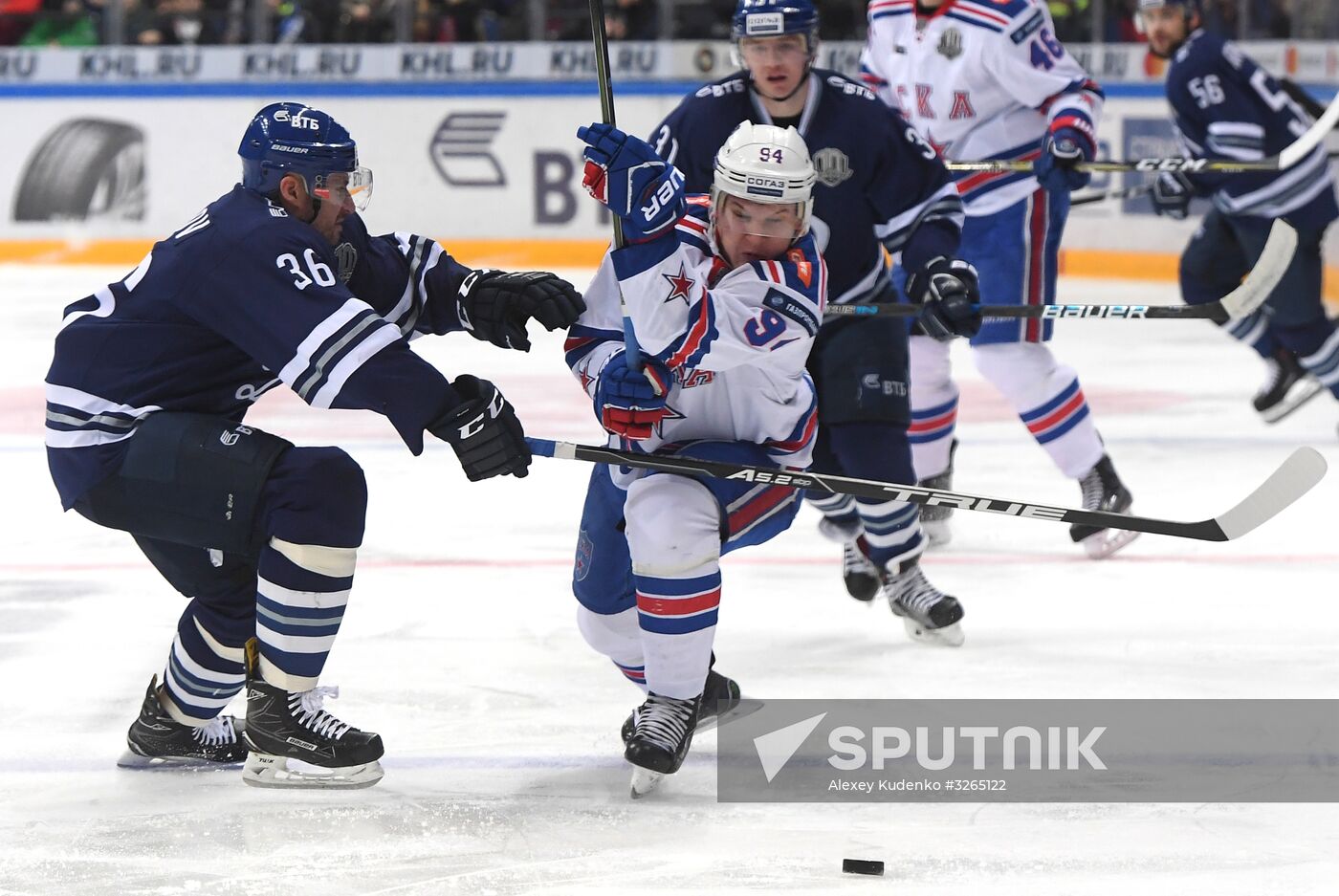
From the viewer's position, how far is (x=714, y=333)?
2523 millimetres

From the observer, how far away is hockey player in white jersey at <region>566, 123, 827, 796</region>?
8.08ft

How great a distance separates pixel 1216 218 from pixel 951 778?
10.5 ft

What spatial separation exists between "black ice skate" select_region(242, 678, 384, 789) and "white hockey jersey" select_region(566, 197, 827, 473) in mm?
506

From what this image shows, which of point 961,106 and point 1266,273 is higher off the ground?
point 961,106

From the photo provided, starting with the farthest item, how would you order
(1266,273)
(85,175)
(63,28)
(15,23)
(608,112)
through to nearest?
(15,23), (63,28), (85,175), (1266,273), (608,112)

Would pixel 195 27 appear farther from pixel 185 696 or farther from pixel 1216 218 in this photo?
pixel 185 696

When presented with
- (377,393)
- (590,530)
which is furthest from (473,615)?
(377,393)

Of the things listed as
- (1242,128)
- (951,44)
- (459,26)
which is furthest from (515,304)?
(459,26)

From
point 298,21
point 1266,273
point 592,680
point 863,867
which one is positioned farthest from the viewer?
point 298,21

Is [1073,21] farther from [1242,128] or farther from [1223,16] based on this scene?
[1242,128]

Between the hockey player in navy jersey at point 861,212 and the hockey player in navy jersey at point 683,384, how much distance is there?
0.57 metres

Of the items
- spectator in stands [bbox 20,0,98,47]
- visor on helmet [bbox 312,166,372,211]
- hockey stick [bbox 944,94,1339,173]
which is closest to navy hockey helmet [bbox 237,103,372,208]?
visor on helmet [bbox 312,166,372,211]

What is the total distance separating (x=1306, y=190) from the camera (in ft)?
17.4

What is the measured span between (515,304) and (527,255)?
256 inches
